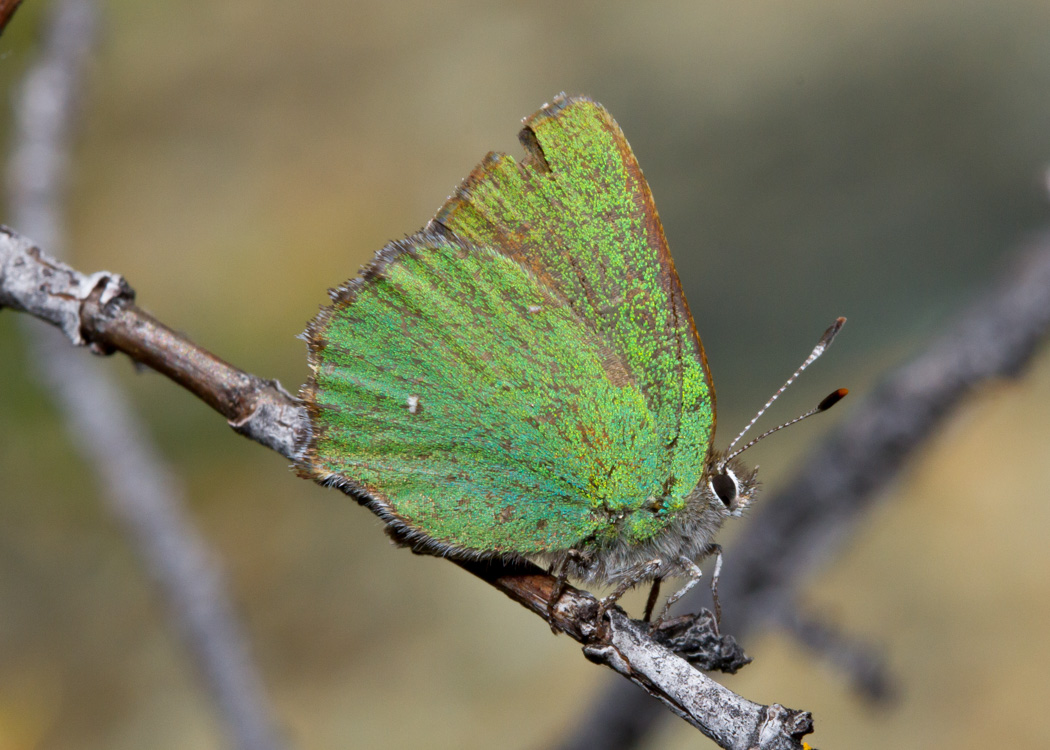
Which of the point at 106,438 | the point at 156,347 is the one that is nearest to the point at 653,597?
the point at 156,347

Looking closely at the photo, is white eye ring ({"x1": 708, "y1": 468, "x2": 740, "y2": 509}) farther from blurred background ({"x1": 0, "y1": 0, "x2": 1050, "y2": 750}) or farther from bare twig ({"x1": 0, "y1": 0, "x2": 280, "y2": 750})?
blurred background ({"x1": 0, "y1": 0, "x2": 1050, "y2": 750})

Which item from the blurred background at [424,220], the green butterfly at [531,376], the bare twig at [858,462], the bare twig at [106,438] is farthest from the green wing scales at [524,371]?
the blurred background at [424,220]

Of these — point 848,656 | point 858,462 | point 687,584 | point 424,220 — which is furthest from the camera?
point 424,220

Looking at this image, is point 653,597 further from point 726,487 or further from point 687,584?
point 726,487

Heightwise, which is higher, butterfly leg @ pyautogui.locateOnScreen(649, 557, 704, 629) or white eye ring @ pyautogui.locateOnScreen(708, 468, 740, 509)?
white eye ring @ pyautogui.locateOnScreen(708, 468, 740, 509)

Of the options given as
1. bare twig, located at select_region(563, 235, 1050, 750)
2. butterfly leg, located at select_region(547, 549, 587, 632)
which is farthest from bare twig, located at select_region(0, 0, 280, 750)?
butterfly leg, located at select_region(547, 549, 587, 632)

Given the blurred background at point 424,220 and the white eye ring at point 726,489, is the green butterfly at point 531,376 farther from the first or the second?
the blurred background at point 424,220
